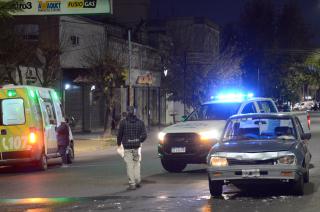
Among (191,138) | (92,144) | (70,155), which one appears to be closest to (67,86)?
(92,144)

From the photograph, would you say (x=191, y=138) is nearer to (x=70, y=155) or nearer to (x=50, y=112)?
(x=50, y=112)

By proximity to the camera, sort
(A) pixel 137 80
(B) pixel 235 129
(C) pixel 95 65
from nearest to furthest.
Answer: (B) pixel 235 129 → (C) pixel 95 65 → (A) pixel 137 80

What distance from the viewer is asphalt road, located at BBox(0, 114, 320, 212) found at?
11709mm

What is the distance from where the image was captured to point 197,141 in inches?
678

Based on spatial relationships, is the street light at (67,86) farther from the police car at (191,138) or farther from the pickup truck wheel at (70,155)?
the police car at (191,138)

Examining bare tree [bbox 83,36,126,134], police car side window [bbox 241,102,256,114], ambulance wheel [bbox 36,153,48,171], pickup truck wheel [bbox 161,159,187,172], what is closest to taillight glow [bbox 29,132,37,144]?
ambulance wheel [bbox 36,153,48,171]

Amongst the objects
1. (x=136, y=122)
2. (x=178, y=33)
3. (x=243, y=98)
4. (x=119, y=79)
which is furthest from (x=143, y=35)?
(x=136, y=122)

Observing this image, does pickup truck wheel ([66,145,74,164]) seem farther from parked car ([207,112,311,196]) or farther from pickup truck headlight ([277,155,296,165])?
pickup truck headlight ([277,155,296,165])

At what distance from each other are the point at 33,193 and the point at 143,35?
1534 inches

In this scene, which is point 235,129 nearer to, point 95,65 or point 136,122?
point 136,122

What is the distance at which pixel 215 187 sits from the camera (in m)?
12.6

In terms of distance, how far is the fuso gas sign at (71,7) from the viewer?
29.3 metres

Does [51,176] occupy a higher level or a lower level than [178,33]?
lower

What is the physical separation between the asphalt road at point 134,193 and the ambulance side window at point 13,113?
1.48m
